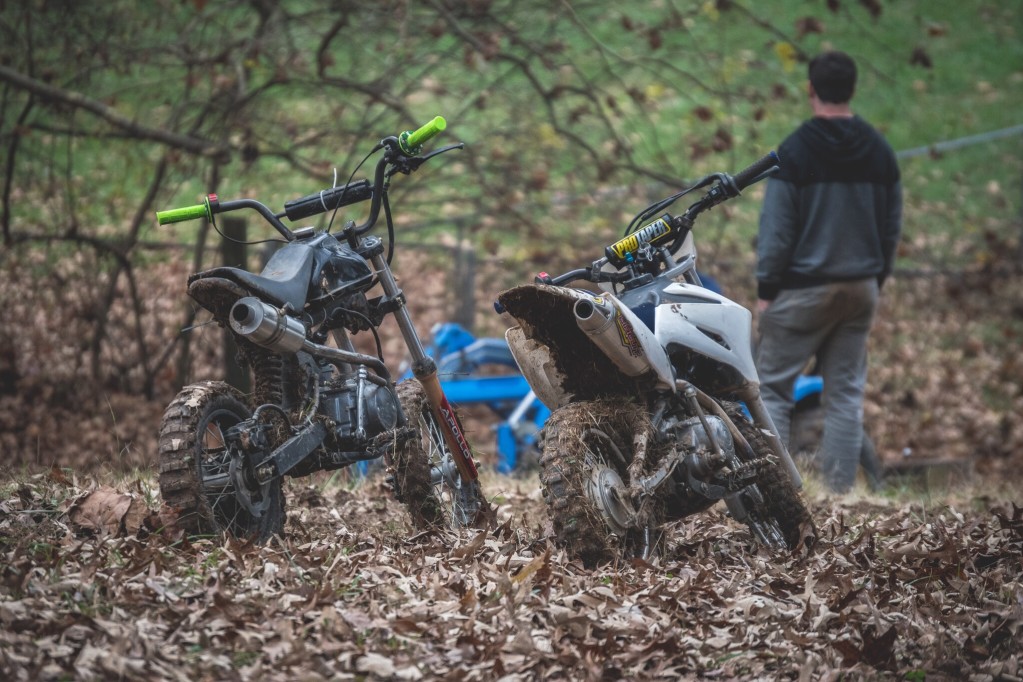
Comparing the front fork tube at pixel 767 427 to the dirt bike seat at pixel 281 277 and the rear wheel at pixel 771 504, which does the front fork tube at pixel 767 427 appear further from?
the dirt bike seat at pixel 281 277

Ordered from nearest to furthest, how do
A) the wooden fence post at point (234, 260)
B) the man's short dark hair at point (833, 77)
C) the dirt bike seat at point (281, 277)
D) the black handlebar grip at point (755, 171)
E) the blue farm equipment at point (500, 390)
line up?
the dirt bike seat at point (281, 277) < the black handlebar grip at point (755, 171) < the man's short dark hair at point (833, 77) < the wooden fence post at point (234, 260) < the blue farm equipment at point (500, 390)

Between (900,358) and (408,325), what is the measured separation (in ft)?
26.5

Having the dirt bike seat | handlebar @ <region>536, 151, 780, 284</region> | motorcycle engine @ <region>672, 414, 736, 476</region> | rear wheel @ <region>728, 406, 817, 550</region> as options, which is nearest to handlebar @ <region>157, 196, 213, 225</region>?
the dirt bike seat

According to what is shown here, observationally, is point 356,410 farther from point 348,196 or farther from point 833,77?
point 833,77

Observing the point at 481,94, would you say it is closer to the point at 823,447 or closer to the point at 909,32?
the point at 823,447

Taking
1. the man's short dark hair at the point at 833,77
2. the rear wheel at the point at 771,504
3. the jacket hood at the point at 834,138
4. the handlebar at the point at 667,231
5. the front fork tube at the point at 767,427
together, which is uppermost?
the man's short dark hair at the point at 833,77

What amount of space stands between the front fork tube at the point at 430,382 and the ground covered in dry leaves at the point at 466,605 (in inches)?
15.0

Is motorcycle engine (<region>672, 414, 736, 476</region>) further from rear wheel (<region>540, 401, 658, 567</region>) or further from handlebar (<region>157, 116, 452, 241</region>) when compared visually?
handlebar (<region>157, 116, 452, 241</region>)

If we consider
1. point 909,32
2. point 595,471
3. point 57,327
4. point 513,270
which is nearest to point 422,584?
point 595,471

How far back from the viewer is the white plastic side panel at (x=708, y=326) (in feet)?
Answer: 16.6

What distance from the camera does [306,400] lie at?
502 cm

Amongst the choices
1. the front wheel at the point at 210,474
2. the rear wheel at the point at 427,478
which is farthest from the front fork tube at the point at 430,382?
the front wheel at the point at 210,474

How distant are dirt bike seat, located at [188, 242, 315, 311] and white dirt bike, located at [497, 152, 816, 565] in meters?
0.80

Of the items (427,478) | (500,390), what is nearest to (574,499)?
(427,478)
